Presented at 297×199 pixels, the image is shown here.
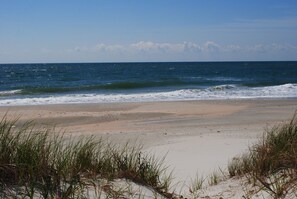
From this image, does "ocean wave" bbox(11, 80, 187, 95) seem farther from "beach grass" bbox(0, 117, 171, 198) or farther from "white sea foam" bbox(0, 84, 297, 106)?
"beach grass" bbox(0, 117, 171, 198)

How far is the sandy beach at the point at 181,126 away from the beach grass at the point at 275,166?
1.04 m

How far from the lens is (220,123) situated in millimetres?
13242

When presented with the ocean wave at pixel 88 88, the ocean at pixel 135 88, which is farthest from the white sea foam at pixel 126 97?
the ocean wave at pixel 88 88

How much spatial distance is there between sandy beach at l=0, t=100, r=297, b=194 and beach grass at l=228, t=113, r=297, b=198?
Answer: 1.04m

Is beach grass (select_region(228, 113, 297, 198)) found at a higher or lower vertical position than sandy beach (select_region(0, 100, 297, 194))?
higher

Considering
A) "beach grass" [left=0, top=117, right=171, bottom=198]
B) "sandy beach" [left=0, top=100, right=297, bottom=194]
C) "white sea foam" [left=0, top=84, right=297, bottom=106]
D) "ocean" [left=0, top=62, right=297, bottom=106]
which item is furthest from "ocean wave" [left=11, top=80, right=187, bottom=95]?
"beach grass" [left=0, top=117, right=171, bottom=198]

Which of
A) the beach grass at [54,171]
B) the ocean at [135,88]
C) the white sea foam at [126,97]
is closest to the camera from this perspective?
the beach grass at [54,171]

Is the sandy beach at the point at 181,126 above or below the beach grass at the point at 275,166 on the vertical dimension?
below

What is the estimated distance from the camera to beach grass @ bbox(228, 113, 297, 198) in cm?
418

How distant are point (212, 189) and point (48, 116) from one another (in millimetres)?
11569

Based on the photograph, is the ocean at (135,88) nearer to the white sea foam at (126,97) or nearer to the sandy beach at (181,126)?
the white sea foam at (126,97)

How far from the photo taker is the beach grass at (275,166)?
13.7 ft

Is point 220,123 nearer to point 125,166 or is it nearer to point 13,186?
point 125,166

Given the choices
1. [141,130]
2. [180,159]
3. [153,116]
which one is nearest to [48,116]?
[153,116]
